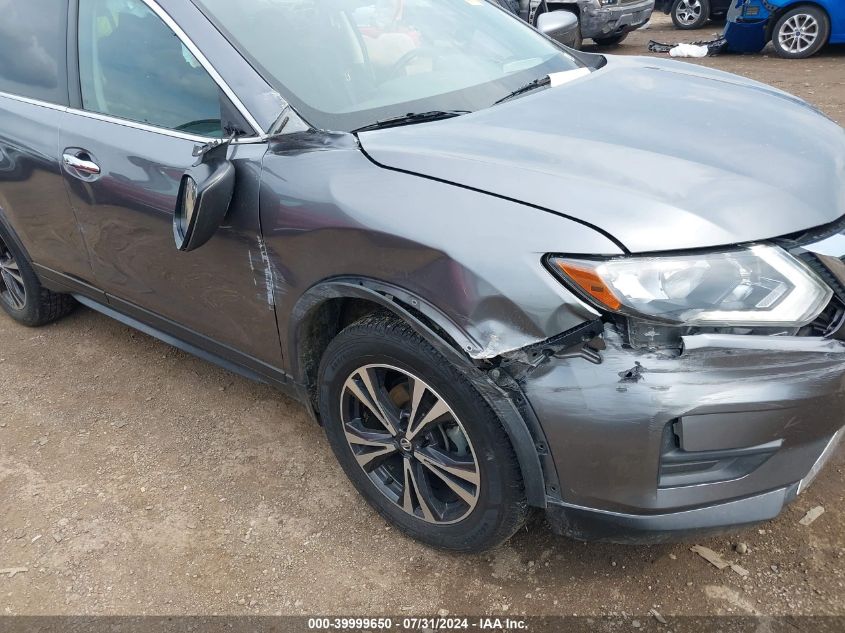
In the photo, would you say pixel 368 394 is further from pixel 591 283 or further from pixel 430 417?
pixel 591 283

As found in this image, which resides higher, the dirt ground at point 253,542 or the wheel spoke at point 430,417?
the wheel spoke at point 430,417

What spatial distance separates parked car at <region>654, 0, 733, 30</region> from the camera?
1160 centimetres

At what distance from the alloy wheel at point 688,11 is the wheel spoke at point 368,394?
39.0 ft


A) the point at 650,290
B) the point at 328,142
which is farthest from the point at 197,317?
the point at 650,290

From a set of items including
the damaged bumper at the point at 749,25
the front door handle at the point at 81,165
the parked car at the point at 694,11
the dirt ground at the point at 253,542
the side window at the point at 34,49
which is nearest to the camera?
the dirt ground at the point at 253,542

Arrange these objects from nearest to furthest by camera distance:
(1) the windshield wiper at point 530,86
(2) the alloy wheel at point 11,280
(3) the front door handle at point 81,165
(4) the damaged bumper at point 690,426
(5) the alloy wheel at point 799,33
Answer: (4) the damaged bumper at point 690,426 → (1) the windshield wiper at point 530,86 → (3) the front door handle at point 81,165 → (2) the alloy wheel at point 11,280 → (5) the alloy wheel at point 799,33

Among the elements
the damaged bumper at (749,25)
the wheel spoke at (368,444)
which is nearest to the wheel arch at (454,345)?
the wheel spoke at (368,444)

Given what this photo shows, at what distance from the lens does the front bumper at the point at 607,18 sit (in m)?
9.75

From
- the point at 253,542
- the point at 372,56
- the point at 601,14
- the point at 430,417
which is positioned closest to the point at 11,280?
the point at 253,542

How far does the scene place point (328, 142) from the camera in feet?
6.68

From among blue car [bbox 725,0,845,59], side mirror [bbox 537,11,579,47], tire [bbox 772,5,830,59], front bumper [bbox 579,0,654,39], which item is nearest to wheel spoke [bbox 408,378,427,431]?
side mirror [bbox 537,11,579,47]

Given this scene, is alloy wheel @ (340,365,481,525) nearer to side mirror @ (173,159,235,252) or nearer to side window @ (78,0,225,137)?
side mirror @ (173,159,235,252)

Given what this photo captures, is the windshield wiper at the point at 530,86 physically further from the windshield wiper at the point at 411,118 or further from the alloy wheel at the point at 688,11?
the alloy wheel at the point at 688,11

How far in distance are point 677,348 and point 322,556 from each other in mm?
1357
